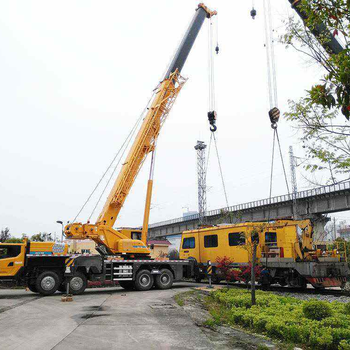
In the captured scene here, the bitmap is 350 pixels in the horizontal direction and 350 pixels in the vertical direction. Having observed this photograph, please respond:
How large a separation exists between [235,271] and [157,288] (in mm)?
4521

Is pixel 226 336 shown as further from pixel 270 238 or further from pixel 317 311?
A: pixel 270 238

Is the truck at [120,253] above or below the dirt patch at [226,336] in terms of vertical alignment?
above

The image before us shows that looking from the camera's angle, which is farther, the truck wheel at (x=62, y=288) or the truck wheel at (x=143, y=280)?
the truck wheel at (x=143, y=280)

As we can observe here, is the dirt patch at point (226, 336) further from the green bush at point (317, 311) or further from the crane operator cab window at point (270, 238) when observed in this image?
the crane operator cab window at point (270, 238)

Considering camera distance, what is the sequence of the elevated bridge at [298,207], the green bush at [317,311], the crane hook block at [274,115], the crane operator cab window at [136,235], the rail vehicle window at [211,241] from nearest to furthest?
the green bush at [317,311] → the crane hook block at [274,115] → the crane operator cab window at [136,235] → the rail vehicle window at [211,241] → the elevated bridge at [298,207]

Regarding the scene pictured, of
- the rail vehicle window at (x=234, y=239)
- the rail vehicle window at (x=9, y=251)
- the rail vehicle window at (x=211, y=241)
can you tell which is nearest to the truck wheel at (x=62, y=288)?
the rail vehicle window at (x=9, y=251)

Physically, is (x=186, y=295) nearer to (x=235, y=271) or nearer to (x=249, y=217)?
(x=235, y=271)

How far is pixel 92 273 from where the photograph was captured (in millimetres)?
16109

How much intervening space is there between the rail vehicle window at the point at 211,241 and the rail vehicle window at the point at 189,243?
126 cm

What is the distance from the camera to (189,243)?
22578 millimetres

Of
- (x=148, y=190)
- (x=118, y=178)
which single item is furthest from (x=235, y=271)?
(x=118, y=178)

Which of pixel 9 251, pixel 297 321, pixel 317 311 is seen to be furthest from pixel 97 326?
pixel 9 251

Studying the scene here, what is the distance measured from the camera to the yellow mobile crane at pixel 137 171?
55.5 ft

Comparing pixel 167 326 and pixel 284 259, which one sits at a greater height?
pixel 284 259
